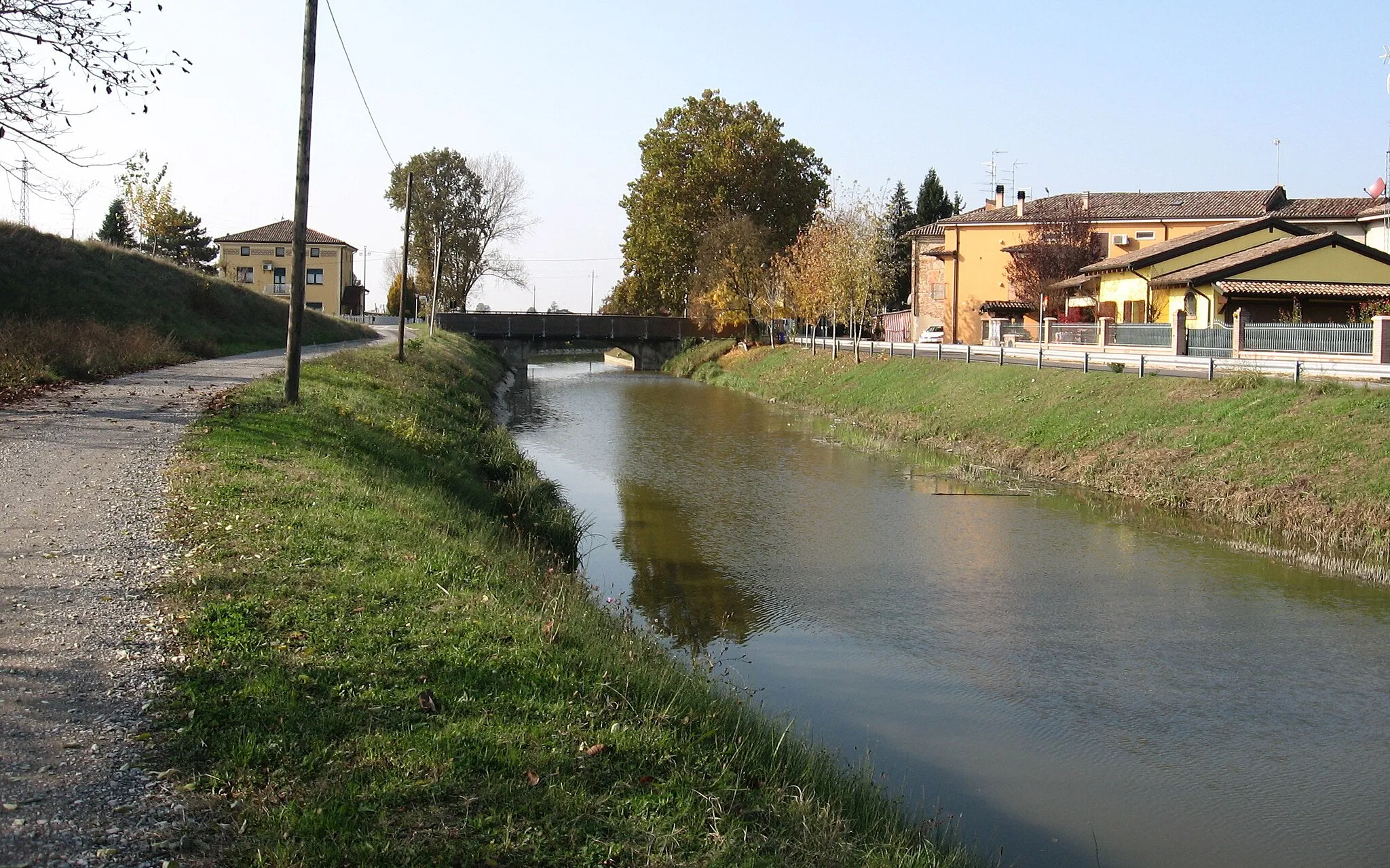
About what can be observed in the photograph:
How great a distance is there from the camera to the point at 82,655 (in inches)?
273

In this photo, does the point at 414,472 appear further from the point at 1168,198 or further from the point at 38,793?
the point at 1168,198

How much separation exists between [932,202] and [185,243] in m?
64.3

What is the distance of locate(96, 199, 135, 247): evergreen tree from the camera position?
79938 millimetres

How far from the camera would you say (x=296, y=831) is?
5250 mm

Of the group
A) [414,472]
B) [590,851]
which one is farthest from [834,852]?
[414,472]

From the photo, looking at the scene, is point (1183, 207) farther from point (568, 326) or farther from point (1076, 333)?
point (568, 326)

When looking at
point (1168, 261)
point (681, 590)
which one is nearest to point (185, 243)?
point (1168, 261)

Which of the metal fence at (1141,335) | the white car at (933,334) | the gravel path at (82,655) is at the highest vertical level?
the white car at (933,334)

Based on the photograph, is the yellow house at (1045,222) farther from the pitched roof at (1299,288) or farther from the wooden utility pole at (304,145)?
the wooden utility pole at (304,145)

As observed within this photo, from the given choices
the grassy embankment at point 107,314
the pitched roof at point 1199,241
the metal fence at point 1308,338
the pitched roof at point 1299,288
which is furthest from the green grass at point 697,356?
the metal fence at point 1308,338

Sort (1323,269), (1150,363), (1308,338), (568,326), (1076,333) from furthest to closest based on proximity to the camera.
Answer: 1. (568,326)
2. (1076,333)
3. (1323,269)
4. (1150,363)
5. (1308,338)

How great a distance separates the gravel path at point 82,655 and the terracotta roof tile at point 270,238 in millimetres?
85611

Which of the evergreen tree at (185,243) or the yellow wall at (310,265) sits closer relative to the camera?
the evergreen tree at (185,243)

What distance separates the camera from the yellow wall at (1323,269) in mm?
40375
